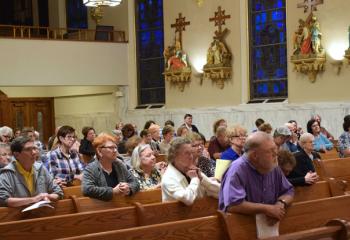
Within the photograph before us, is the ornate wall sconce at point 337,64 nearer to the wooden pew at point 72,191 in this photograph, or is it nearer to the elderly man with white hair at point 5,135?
the elderly man with white hair at point 5,135

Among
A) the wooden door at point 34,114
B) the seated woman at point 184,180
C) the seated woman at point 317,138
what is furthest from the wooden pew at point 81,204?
the wooden door at point 34,114

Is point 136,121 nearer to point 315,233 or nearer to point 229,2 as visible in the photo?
point 229,2

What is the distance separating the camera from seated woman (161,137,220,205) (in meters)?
5.07

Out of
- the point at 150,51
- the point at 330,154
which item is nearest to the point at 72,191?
the point at 330,154

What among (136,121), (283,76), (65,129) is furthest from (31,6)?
(65,129)

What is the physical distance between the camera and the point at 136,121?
18.7 meters

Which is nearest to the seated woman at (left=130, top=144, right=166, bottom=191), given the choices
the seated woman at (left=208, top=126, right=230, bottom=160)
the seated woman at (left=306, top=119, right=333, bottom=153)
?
the seated woman at (left=208, top=126, right=230, bottom=160)

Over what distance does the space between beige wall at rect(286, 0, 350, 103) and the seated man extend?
936 centimetres

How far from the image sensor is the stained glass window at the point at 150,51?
18406 millimetres

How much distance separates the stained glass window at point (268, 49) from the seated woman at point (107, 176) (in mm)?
9661

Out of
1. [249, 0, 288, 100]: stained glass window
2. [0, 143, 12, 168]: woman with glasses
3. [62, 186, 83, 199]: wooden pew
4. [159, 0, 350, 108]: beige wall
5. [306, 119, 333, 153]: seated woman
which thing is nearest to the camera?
[62, 186, 83, 199]: wooden pew

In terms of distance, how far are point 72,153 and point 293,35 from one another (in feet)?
26.8

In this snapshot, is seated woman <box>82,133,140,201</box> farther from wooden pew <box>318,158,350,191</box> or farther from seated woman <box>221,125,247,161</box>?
wooden pew <box>318,158,350,191</box>

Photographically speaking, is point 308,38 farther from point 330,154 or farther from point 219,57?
point 330,154
